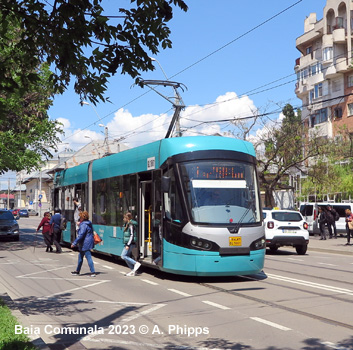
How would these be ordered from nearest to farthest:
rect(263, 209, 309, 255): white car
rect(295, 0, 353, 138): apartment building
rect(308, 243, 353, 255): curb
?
rect(263, 209, 309, 255): white car
rect(308, 243, 353, 255): curb
rect(295, 0, 353, 138): apartment building

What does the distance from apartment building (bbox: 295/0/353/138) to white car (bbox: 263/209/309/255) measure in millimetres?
30489

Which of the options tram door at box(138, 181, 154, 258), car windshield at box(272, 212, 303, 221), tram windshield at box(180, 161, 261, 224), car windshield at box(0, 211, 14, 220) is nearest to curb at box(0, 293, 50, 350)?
tram windshield at box(180, 161, 261, 224)

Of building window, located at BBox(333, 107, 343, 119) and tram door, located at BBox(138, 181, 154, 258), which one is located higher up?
building window, located at BBox(333, 107, 343, 119)

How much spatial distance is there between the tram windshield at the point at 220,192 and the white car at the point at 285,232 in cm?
916

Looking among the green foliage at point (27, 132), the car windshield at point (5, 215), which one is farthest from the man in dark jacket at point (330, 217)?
the car windshield at point (5, 215)

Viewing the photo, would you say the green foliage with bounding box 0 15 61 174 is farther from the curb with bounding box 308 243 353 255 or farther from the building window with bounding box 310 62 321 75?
the building window with bounding box 310 62 321 75

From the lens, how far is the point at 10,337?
6617 millimetres

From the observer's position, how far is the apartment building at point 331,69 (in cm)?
5353

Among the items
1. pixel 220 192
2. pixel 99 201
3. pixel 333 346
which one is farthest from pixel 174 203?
pixel 99 201

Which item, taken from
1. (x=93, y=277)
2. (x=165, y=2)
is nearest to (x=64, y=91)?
(x=165, y=2)

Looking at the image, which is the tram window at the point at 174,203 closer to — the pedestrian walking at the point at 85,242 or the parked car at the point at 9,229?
the pedestrian walking at the point at 85,242

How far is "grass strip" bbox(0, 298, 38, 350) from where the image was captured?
622 centimetres

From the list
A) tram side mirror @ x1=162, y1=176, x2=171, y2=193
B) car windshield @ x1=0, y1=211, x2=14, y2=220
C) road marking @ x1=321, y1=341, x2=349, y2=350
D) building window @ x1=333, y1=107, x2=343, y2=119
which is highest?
building window @ x1=333, y1=107, x2=343, y2=119

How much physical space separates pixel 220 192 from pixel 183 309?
3.86m
